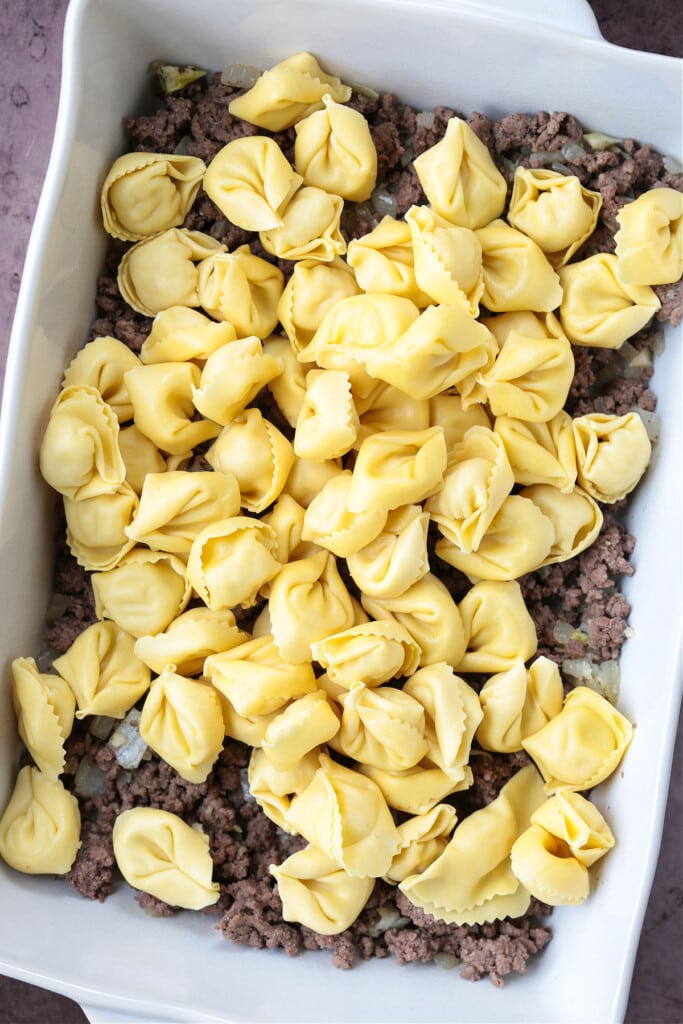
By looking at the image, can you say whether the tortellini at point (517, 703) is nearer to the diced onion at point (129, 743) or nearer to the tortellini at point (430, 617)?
the tortellini at point (430, 617)

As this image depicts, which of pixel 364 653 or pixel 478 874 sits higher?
pixel 364 653

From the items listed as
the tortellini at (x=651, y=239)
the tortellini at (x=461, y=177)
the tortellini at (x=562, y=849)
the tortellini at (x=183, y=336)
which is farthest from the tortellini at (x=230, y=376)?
the tortellini at (x=562, y=849)

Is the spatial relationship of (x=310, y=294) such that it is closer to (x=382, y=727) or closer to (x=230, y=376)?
Answer: (x=230, y=376)

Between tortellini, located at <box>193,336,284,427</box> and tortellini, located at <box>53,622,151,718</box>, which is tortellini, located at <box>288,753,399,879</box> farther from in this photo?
tortellini, located at <box>193,336,284,427</box>

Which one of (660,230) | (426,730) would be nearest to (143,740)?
(426,730)

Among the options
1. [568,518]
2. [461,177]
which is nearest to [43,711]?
[568,518]

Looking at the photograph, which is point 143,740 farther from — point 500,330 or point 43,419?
point 500,330
